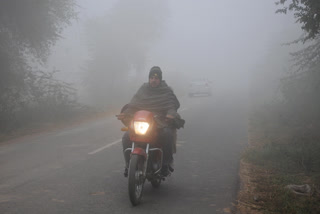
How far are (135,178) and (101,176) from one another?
183 centimetres

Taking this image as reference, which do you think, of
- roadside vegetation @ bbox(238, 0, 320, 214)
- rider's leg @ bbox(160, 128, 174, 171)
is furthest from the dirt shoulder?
rider's leg @ bbox(160, 128, 174, 171)

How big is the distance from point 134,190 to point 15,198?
1.86 metres

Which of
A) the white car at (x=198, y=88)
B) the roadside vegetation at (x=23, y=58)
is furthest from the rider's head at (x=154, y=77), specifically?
the white car at (x=198, y=88)

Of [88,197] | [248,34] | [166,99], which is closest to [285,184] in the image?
[166,99]

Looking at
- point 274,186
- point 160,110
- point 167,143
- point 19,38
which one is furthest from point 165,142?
point 19,38

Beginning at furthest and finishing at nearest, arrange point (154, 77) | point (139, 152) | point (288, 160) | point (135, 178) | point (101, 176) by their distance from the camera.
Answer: point (288, 160), point (101, 176), point (154, 77), point (139, 152), point (135, 178)

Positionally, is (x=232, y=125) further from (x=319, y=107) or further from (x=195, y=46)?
(x=195, y=46)

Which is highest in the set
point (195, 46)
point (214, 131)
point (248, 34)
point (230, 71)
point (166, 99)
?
point (248, 34)

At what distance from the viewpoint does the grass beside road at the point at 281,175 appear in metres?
4.71

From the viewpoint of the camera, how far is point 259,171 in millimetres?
6770

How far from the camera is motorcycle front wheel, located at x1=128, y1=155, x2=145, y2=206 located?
178 inches

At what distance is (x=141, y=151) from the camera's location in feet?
15.6

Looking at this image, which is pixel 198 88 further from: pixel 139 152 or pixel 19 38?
pixel 139 152

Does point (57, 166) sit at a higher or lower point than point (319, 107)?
lower
